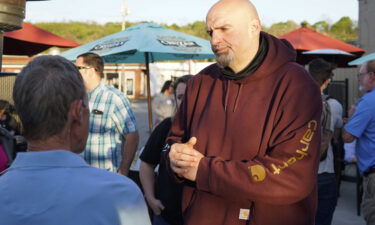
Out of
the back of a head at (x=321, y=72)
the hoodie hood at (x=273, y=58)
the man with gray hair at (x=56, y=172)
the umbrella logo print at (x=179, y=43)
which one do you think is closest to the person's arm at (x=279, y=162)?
the hoodie hood at (x=273, y=58)

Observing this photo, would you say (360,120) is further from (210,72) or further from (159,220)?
(210,72)

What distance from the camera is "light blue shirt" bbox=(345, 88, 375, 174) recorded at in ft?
13.2

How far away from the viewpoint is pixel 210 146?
7.09 ft

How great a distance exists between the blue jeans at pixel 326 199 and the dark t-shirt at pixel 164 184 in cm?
155

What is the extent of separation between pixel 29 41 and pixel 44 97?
660 cm

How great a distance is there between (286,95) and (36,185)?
1171mm

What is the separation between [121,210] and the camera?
1382mm

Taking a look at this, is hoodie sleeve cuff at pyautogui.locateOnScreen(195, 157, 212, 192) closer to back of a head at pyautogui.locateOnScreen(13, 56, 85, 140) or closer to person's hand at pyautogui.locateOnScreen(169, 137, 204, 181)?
person's hand at pyautogui.locateOnScreen(169, 137, 204, 181)

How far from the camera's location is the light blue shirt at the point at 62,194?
1.30 meters

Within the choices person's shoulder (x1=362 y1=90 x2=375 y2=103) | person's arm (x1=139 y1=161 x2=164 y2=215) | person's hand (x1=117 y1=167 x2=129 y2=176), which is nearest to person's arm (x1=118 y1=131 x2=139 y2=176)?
person's hand (x1=117 y1=167 x2=129 y2=176)

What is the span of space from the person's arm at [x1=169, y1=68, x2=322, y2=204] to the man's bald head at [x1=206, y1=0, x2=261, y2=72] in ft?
0.88

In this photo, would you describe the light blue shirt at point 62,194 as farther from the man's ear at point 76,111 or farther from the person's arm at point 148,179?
the person's arm at point 148,179

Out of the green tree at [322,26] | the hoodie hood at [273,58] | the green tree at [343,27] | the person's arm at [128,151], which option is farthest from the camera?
the green tree at [322,26]

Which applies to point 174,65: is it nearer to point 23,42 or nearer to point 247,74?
point 23,42
